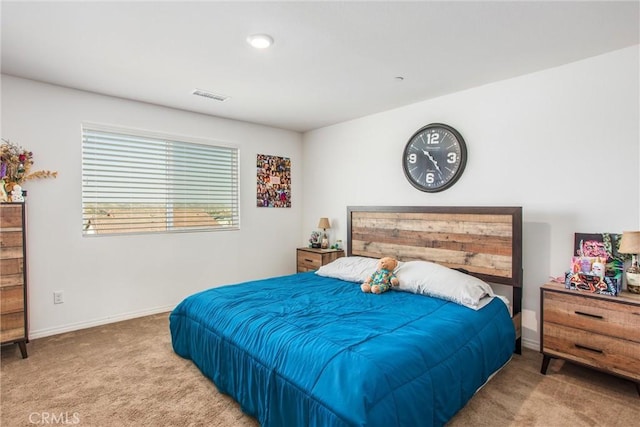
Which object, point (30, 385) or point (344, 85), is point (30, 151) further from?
point (344, 85)

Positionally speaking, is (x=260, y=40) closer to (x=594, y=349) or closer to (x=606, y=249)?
(x=606, y=249)

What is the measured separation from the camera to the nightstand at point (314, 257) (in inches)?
171

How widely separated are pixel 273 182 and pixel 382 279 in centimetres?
254

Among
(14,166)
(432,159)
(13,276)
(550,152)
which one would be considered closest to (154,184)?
(14,166)

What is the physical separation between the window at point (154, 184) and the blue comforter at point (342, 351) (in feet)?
4.96

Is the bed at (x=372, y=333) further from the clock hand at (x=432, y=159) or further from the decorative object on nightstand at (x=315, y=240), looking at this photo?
the decorative object on nightstand at (x=315, y=240)

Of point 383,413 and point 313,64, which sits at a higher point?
point 313,64

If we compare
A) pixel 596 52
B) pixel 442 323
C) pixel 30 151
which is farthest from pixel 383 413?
pixel 30 151

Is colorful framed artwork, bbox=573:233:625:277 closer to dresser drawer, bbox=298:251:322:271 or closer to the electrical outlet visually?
dresser drawer, bbox=298:251:322:271

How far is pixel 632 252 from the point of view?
86.6 inches

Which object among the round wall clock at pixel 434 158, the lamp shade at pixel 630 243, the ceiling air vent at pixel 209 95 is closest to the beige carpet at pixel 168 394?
the lamp shade at pixel 630 243

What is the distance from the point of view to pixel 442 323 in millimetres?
2129

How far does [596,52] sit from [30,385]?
15.5 ft

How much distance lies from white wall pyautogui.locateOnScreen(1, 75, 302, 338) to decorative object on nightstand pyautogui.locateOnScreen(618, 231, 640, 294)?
3.82m
